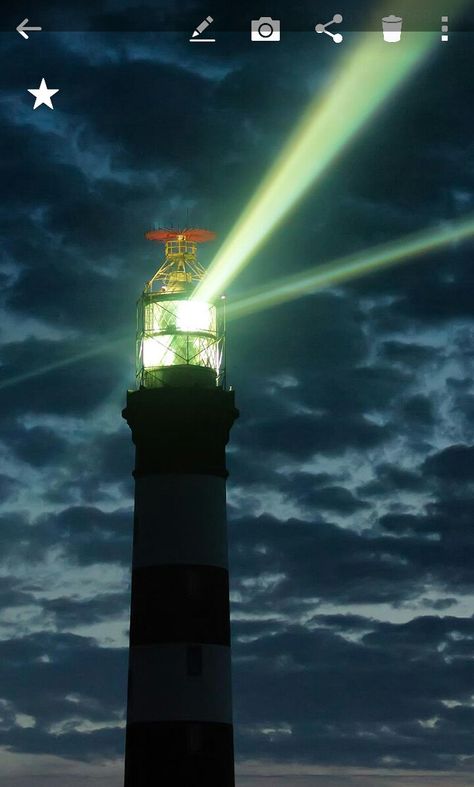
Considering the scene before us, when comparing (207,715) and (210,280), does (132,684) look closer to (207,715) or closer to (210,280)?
(207,715)

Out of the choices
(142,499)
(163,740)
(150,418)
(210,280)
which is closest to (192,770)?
(163,740)

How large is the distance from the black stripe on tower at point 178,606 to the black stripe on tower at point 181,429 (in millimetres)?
3000

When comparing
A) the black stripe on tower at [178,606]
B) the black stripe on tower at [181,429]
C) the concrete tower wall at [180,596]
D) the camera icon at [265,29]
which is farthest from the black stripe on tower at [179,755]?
the camera icon at [265,29]

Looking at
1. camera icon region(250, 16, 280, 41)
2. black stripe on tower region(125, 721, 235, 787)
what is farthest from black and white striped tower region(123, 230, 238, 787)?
camera icon region(250, 16, 280, 41)

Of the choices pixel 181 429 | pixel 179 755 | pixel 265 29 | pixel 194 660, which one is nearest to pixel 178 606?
pixel 194 660

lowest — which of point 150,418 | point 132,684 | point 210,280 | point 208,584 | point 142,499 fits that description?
point 132,684

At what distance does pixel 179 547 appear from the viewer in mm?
37156

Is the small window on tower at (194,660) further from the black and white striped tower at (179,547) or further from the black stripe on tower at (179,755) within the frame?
the black stripe on tower at (179,755)

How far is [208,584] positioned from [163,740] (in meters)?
4.44

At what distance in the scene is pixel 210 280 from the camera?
39812mm

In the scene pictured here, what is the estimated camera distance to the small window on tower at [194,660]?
3634 centimetres

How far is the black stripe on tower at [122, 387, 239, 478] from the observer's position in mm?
38094

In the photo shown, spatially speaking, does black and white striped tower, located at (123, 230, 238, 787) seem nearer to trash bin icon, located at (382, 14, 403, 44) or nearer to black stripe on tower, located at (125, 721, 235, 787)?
black stripe on tower, located at (125, 721, 235, 787)

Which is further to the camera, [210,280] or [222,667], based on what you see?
[210,280]
